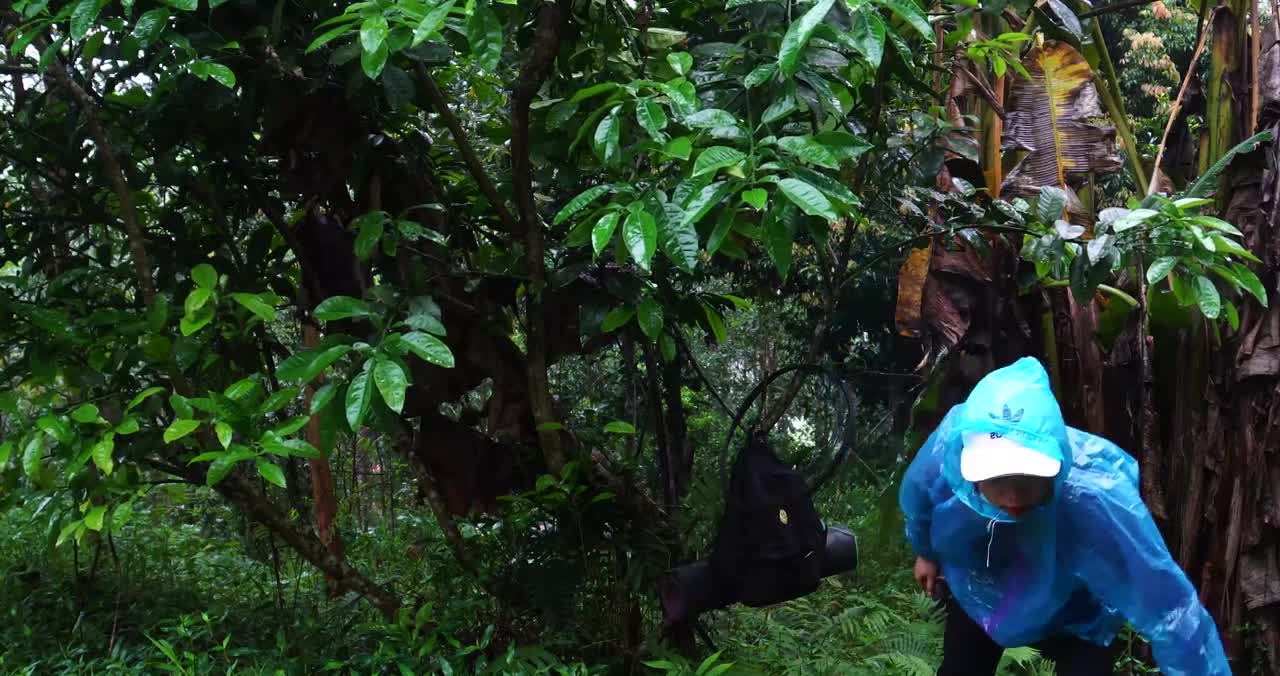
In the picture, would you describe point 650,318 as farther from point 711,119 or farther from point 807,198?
point 807,198

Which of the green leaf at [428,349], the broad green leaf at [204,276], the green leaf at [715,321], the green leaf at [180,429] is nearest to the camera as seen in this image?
the green leaf at [428,349]

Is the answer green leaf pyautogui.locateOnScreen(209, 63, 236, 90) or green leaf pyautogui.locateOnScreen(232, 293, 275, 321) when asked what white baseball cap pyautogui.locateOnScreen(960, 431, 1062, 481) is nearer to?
green leaf pyautogui.locateOnScreen(232, 293, 275, 321)

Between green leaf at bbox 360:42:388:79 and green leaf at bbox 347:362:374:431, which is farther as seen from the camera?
green leaf at bbox 347:362:374:431

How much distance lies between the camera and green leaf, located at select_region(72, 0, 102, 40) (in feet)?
8.11

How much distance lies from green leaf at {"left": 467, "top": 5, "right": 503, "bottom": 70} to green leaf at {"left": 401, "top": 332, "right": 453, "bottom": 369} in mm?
692

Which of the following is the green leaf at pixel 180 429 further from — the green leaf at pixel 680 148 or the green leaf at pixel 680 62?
the green leaf at pixel 680 62

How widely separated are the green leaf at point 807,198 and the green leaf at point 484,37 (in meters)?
0.68

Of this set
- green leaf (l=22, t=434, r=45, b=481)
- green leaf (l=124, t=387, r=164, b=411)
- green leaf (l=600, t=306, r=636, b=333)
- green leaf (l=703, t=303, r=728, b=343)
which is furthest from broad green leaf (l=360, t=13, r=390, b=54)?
green leaf (l=703, t=303, r=728, b=343)

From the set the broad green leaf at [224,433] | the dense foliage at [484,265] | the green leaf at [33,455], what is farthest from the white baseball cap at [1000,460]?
the green leaf at [33,455]

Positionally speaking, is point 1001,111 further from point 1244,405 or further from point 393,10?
point 393,10

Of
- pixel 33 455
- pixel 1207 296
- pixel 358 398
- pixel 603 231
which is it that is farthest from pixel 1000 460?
pixel 33 455

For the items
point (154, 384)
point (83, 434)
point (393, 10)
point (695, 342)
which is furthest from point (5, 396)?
point (695, 342)

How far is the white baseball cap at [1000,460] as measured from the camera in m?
2.39

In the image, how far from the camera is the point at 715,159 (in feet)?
7.47
